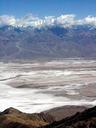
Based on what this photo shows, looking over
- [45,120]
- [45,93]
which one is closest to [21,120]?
[45,120]

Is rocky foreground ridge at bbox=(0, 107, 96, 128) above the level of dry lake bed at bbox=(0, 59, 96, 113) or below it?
above

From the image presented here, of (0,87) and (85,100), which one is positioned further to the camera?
(0,87)

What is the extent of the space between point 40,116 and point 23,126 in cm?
1750

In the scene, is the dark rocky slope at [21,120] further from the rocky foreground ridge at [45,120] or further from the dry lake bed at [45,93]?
the dry lake bed at [45,93]

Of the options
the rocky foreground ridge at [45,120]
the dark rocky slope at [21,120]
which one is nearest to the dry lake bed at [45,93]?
the dark rocky slope at [21,120]

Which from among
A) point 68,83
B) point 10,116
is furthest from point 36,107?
point 68,83

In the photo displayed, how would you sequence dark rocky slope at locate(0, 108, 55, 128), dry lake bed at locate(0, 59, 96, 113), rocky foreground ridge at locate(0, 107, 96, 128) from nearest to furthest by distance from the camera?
rocky foreground ridge at locate(0, 107, 96, 128)
dark rocky slope at locate(0, 108, 55, 128)
dry lake bed at locate(0, 59, 96, 113)

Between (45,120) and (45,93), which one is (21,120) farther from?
(45,93)

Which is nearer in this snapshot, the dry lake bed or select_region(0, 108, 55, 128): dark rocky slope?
select_region(0, 108, 55, 128): dark rocky slope

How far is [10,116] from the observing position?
257 ft

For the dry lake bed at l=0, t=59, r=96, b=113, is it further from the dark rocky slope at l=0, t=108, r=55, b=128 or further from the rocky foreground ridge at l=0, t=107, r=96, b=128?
the rocky foreground ridge at l=0, t=107, r=96, b=128

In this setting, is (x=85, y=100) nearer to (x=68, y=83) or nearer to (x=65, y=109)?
(x=65, y=109)

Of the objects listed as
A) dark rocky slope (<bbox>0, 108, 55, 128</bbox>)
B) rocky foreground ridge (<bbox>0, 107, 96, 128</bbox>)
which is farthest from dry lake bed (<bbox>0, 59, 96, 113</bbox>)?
rocky foreground ridge (<bbox>0, 107, 96, 128</bbox>)

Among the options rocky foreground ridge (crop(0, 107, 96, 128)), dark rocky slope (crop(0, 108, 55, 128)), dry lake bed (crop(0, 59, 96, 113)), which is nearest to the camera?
rocky foreground ridge (crop(0, 107, 96, 128))
